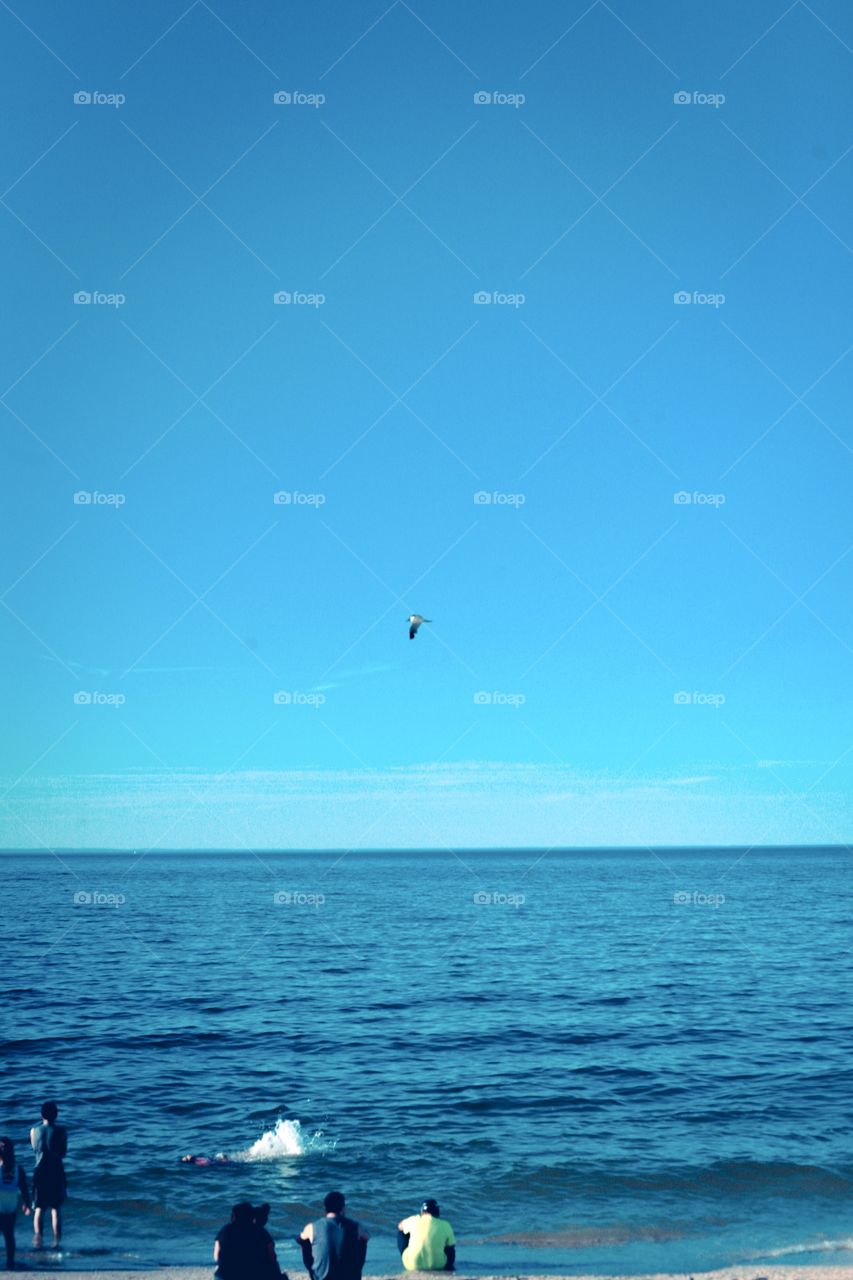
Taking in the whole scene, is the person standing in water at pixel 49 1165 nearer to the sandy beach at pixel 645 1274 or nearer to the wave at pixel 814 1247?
the sandy beach at pixel 645 1274

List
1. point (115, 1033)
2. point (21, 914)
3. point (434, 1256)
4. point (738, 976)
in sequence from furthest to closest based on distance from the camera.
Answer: point (21, 914) < point (738, 976) < point (115, 1033) < point (434, 1256)

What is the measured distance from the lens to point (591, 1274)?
55.4 feet

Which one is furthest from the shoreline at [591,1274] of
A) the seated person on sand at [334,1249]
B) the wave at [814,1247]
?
the seated person on sand at [334,1249]

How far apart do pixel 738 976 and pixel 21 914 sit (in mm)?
67423

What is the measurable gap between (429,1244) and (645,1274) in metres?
3.64

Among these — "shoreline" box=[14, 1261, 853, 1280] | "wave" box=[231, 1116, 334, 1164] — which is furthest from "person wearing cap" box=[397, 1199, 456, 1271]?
"wave" box=[231, 1116, 334, 1164]

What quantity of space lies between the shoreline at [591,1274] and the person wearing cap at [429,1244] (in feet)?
0.44

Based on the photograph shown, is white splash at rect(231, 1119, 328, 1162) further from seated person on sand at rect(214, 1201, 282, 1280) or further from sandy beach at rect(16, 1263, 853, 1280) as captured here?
seated person on sand at rect(214, 1201, 282, 1280)

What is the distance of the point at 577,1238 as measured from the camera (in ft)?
62.3

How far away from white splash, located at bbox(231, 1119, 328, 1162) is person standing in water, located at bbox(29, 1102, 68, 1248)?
6.45 meters

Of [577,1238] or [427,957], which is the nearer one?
[577,1238]

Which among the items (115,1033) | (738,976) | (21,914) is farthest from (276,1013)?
(21,914)

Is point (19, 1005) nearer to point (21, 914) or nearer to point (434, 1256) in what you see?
point (434, 1256)

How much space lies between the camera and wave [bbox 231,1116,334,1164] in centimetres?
2370
